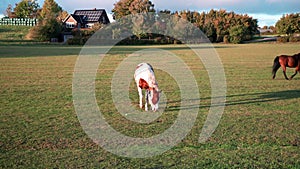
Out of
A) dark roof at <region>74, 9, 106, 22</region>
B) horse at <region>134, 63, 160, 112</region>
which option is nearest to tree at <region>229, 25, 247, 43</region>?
dark roof at <region>74, 9, 106, 22</region>

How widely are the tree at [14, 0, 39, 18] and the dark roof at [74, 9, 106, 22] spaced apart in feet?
50.6

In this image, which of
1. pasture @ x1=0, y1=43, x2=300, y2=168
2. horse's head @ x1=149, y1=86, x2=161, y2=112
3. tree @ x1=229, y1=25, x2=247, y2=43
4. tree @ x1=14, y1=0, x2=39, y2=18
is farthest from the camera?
tree @ x1=14, y1=0, x2=39, y2=18

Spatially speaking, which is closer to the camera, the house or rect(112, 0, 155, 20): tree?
rect(112, 0, 155, 20): tree

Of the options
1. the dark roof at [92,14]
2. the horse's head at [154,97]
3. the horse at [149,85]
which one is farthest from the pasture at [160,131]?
the dark roof at [92,14]

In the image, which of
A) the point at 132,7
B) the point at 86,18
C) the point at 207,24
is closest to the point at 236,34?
the point at 207,24

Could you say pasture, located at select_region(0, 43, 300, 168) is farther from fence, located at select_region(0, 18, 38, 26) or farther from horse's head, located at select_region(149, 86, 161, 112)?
fence, located at select_region(0, 18, 38, 26)

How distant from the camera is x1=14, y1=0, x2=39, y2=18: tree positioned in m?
107

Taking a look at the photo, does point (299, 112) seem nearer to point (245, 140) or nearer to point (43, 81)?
point (245, 140)

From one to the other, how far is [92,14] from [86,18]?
117 inches

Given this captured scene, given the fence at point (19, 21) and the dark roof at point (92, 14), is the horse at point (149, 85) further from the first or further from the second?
the dark roof at point (92, 14)

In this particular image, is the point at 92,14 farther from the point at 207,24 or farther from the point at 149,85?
the point at 149,85

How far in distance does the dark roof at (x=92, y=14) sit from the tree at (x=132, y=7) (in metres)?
8.55

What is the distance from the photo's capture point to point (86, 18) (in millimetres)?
101562

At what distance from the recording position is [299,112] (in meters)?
9.73
